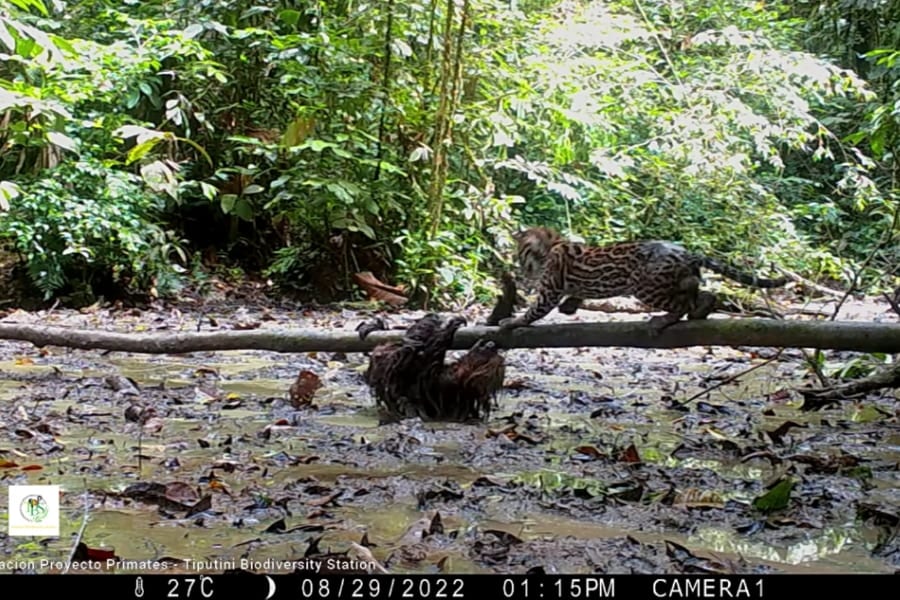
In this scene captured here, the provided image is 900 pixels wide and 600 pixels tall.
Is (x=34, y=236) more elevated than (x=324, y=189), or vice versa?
(x=324, y=189)

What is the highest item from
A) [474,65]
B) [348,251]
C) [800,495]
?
[474,65]

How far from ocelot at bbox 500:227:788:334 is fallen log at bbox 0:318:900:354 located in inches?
3.8

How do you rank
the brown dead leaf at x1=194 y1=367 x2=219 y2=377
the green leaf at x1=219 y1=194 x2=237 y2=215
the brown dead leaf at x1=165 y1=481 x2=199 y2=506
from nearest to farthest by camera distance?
the brown dead leaf at x1=165 y1=481 x2=199 y2=506, the brown dead leaf at x1=194 y1=367 x2=219 y2=377, the green leaf at x1=219 y1=194 x2=237 y2=215

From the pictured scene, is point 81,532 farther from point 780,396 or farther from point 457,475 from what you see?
point 780,396

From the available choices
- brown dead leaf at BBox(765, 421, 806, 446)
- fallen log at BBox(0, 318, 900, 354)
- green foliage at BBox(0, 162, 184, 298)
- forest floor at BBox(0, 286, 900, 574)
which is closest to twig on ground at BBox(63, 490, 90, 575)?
forest floor at BBox(0, 286, 900, 574)

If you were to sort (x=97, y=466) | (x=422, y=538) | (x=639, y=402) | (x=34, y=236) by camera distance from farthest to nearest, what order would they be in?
(x=34, y=236)
(x=639, y=402)
(x=97, y=466)
(x=422, y=538)

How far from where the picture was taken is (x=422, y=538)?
2.36 m

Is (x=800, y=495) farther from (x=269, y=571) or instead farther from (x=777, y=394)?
(x=777, y=394)

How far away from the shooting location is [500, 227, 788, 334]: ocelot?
437 centimetres

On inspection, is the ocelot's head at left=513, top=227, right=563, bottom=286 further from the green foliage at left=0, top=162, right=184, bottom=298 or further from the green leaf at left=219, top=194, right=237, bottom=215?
the green leaf at left=219, top=194, right=237, bottom=215
